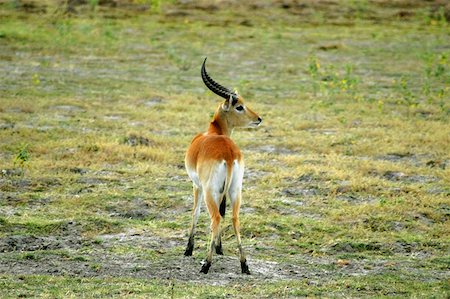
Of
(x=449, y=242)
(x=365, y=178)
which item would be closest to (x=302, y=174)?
(x=365, y=178)

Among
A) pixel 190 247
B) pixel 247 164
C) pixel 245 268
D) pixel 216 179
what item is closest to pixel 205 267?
pixel 245 268

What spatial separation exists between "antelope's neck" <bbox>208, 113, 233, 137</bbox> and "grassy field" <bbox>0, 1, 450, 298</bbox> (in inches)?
41.3

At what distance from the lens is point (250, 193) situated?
10.8m

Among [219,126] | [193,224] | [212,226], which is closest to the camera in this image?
[212,226]

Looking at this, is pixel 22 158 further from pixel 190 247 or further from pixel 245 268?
pixel 245 268

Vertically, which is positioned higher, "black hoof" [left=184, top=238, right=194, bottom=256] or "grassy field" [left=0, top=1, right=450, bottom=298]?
"black hoof" [left=184, top=238, right=194, bottom=256]

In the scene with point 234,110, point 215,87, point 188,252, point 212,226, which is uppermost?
point 215,87

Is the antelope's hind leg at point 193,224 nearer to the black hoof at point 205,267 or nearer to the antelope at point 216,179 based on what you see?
the antelope at point 216,179

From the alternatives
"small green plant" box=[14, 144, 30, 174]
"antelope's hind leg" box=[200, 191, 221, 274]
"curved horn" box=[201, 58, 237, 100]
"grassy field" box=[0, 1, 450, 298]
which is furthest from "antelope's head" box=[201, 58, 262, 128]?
"small green plant" box=[14, 144, 30, 174]

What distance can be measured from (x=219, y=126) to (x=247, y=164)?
Answer: 320cm

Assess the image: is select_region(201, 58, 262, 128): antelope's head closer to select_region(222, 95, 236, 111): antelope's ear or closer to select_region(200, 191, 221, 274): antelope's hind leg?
select_region(222, 95, 236, 111): antelope's ear

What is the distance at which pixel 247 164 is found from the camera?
1237cm

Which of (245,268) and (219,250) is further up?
(245,268)

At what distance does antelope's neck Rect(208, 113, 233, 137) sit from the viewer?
29.6ft
